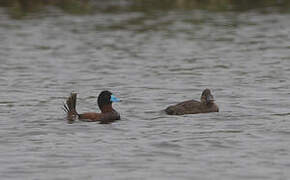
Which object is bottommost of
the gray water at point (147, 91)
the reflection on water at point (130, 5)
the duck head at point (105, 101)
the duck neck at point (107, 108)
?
the gray water at point (147, 91)

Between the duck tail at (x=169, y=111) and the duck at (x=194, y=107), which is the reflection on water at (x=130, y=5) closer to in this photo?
the duck at (x=194, y=107)

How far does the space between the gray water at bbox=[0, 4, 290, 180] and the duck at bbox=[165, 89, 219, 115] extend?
0.53 feet

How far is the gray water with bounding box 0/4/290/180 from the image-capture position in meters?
12.3

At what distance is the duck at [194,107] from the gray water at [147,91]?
0.53 ft

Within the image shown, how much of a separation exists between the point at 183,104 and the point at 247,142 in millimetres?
2883

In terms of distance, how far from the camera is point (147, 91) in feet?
64.2

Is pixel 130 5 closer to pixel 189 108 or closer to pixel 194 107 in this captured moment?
pixel 194 107

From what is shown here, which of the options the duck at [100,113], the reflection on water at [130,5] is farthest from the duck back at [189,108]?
the reflection on water at [130,5]

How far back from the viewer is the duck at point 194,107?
53.0ft

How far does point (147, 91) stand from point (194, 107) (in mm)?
3375

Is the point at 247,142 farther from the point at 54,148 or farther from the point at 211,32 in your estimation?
the point at 211,32

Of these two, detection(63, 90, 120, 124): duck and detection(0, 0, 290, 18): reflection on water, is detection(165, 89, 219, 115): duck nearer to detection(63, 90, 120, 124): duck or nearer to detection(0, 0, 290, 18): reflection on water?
detection(63, 90, 120, 124): duck

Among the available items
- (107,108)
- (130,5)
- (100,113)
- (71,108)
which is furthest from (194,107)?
(130,5)

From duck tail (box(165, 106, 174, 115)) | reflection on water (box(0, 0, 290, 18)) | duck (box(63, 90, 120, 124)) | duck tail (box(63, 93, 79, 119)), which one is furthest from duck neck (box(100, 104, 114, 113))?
reflection on water (box(0, 0, 290, 18))
